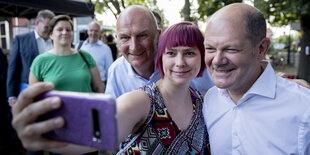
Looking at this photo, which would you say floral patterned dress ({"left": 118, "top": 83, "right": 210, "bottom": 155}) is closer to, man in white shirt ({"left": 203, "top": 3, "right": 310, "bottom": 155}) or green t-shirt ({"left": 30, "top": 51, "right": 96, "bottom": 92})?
man in white shirt ({"left": 203, "top": 3, "right": 310, "bottom": 155})

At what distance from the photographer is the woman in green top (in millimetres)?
2973

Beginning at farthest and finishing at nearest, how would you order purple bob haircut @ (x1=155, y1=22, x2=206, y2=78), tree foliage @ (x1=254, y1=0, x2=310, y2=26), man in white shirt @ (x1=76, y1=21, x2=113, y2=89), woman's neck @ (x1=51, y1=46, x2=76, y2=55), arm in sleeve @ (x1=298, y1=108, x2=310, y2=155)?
tree foliage @ (x1=254, y1=0, x2=310, y2=26) → man in white shirt @ (x1=76, y1=21, x2=113, y2=89) → woman's neck @ (x1=51, y1=46, x2=76, y2=55) → purple bob haircut @ (x1=155, y1=22, x2=206, y2=78) → arm in sleeve @ (x1=298, y1=108, x2=310, y2=155)

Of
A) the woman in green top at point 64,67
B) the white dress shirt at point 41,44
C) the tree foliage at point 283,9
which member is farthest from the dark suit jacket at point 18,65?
the tree foliage at point 283,9

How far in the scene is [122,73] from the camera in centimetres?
251

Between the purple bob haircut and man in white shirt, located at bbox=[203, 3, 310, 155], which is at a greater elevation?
the purple bob haircut

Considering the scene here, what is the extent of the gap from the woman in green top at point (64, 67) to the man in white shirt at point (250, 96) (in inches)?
76.1

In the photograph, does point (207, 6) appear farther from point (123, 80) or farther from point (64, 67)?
point (123, 80)

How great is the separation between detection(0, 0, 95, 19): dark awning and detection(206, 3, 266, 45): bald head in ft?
18.5

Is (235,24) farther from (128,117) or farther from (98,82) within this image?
(98,82)

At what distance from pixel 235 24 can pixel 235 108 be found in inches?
23.5

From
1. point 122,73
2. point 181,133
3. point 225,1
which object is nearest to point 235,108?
point 181,133

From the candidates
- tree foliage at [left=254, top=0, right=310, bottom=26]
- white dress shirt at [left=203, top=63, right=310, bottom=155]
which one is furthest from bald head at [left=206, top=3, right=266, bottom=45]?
tree foliage at [left=254, top=0, right=310, bottom=26]

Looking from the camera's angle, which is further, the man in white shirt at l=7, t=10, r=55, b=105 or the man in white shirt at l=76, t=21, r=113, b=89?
the man in white shirt at l=76, t=21, r=113, b=89

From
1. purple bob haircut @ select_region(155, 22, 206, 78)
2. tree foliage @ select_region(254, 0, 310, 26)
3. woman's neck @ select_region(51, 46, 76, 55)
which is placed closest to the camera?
purple bob haircut @ select_region(155, 22, 206, 78)
